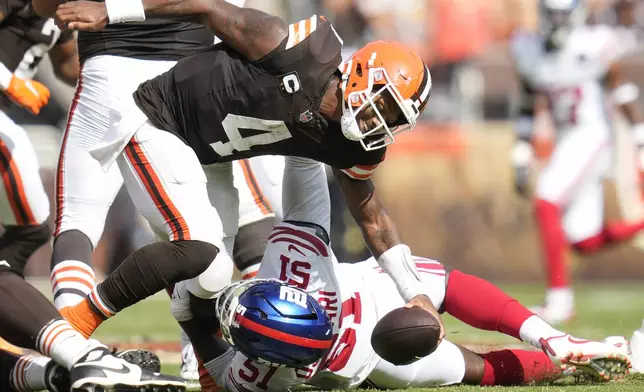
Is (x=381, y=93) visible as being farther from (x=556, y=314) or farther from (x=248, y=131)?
(x=556, y=314)

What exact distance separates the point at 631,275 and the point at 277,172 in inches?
269

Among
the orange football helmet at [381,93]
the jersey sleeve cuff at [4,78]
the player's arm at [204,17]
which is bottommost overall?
the jersey sleeve cuff at [4,78]

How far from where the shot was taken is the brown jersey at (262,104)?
415 cm

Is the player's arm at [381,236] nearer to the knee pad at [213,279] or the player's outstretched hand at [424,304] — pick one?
the player's outstretched hand at [424,304]

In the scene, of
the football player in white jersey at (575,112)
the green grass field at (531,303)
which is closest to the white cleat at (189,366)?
the green grass field at (531,303)

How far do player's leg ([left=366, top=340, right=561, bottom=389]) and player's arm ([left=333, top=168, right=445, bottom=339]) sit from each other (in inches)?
11.1

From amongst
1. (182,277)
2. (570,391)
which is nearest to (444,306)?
(570,391)

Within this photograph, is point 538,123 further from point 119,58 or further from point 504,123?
point 119,58

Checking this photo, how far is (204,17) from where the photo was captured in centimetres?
413

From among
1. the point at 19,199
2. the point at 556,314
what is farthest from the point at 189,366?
the point at 556,314

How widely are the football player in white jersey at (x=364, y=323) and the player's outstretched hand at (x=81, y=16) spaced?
971 mm

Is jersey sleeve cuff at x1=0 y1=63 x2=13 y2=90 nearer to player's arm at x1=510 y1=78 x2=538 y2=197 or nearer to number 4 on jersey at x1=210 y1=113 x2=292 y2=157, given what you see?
number 4 on jersey at x1=210 y1=113 x2=292 y2=157

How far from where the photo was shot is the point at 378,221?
4.27 meters

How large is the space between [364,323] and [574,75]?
5252 millimetres
